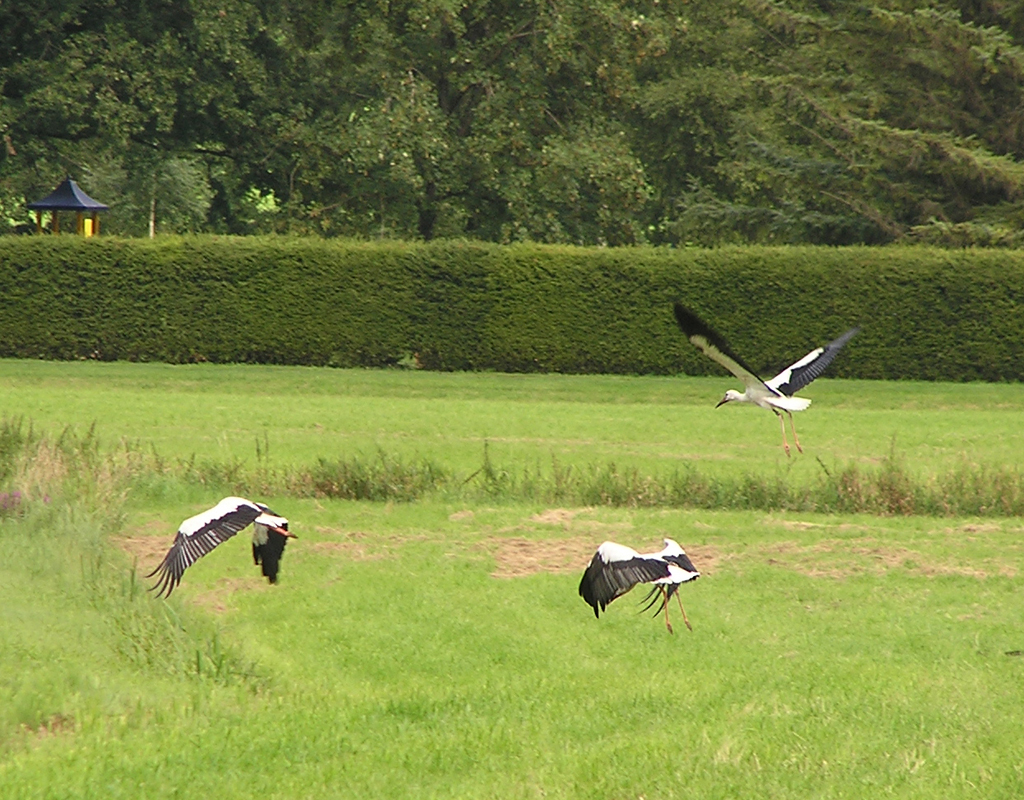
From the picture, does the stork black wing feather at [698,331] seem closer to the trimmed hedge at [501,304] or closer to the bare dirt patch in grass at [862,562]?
the bare dirt patch in grass at [862,562]

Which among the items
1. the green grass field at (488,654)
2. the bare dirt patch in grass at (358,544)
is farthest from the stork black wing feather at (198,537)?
the bare dirt patch in grass at (358,544)

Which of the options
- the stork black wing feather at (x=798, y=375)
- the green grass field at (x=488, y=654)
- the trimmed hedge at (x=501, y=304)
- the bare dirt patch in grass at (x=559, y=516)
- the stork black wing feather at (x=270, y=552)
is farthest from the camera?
the trimmed hedge at (x=501, y=304)

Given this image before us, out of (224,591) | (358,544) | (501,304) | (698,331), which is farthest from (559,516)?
(501,304)

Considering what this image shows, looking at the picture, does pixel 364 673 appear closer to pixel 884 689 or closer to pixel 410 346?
pixel 884 689

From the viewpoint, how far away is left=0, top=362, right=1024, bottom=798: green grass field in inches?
323

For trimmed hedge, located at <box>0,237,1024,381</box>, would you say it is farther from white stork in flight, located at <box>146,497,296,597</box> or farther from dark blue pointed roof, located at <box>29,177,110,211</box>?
white stork in flight, located at <box>146,497,296,597</box>

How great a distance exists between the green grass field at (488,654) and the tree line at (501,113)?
18.7 meters

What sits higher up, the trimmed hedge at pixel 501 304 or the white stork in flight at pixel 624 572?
the trimmed hedge at pixel 501 304

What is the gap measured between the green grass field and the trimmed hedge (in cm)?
1221

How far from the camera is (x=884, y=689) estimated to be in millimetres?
9992

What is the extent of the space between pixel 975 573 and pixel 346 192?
2911 cm

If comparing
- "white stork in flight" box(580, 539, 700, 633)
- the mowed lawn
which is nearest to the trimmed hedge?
the mowed lawn

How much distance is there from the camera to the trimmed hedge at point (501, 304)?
3206cm

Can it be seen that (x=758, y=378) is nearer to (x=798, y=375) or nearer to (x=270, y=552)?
(x=798, y=375)
